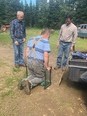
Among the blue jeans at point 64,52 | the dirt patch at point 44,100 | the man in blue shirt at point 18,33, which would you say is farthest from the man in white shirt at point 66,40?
the man in blue shirt at point 18,33

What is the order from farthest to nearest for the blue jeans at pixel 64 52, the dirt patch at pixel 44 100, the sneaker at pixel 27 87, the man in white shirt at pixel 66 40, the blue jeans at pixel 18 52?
the blue jeans at pixel 18 52
the blue jeans at pixel 64 52
the man in white shirt at pixel 66 40
the sneaker at pixel 27 87
the dirt patch at pixel 44 100

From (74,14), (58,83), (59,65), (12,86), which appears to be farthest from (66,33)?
(74,14)

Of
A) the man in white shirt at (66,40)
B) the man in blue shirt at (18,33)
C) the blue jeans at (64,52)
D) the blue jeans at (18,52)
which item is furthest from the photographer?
the blue jeans at (18,52)

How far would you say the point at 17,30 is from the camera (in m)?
9.56

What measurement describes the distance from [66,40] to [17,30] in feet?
5.31

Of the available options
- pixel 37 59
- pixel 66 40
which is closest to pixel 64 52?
pixel 66 40

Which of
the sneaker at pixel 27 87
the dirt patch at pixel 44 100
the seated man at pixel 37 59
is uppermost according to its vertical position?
the seated man at pixel 37 59

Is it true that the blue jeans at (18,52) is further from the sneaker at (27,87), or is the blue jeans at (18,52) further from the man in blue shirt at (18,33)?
the sneaker at (27,87)

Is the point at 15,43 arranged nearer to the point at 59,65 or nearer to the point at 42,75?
the point at 59,65

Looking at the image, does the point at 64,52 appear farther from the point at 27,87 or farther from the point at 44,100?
the point at 44,100

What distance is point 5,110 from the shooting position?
6355 mm

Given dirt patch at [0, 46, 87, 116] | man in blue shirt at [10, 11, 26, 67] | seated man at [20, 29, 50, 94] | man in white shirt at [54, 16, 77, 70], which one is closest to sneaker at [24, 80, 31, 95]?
seated man at [20, 29, 50, 94]

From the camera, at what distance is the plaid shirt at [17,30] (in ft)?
31.2

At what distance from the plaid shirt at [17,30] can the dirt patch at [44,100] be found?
1.56m
